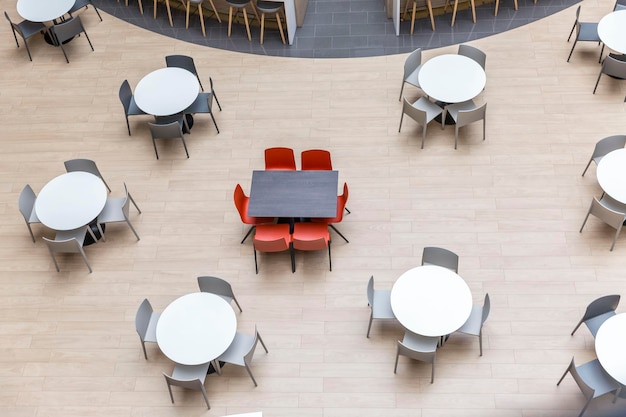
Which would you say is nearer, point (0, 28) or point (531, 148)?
point (531, 148)

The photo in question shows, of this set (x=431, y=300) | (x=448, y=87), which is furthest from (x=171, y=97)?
(x=431, y=300)

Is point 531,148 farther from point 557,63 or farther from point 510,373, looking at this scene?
point 510,373

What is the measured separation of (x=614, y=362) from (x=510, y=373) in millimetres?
1055

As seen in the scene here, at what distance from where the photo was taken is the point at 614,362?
6965 millimetres

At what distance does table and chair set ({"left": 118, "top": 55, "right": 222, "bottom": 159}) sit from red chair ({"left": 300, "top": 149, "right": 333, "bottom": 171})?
1751 millimetres

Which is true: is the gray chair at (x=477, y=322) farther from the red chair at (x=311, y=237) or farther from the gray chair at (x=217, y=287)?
the gray chair at (x=217, y=287)

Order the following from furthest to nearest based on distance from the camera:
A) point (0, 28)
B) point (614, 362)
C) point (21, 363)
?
1. point (0, 28)
2. point (21, 363)
3. point (614, 362)

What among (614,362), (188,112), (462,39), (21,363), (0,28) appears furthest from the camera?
(0,28)

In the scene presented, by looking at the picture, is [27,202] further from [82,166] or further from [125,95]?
[125,95]

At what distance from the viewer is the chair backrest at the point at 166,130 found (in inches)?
361

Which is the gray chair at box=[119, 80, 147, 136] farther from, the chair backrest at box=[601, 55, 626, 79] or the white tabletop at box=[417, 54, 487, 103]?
the chair backrest at box=[601, 55, 626, 79]

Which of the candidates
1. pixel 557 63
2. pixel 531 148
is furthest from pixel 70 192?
pixel 557 63

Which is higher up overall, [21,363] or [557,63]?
[557,63]

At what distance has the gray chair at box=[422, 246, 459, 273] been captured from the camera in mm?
7852
